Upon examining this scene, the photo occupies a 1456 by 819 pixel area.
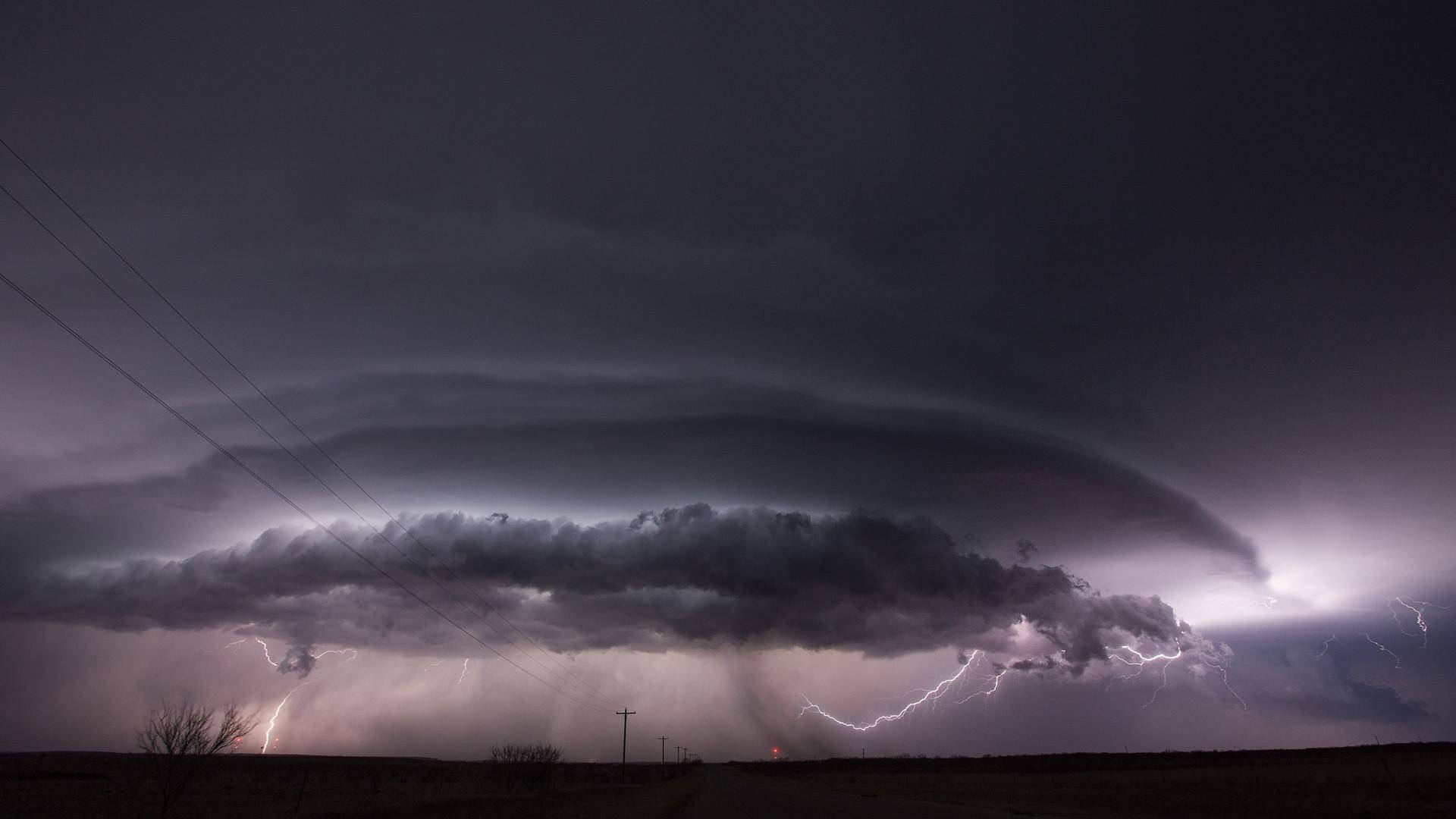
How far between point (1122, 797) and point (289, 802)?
63977 millimetres

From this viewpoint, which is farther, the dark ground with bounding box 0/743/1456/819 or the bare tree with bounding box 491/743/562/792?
the bare tree with bounding box 491/743/562/792

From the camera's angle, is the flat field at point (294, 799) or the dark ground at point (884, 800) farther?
the flat field at point (294, 799)

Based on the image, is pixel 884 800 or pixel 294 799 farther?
pixel 294 799

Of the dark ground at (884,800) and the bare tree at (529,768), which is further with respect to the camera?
the bare tree at (529,768)

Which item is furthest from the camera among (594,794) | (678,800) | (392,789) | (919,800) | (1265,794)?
(392,789)

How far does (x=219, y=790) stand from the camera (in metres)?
67.8

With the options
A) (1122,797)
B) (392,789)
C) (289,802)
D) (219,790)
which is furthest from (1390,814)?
(219,790)

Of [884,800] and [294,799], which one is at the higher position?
[884,800]

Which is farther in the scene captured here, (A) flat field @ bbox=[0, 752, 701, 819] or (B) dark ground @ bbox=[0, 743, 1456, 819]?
(A) flat field @ bbox=[0, 752, 701, 819]

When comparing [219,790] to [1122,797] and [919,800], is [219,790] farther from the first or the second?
[1122,797]

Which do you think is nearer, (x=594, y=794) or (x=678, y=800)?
(x=678, y=800)

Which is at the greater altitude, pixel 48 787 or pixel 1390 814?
pixel 1390 814

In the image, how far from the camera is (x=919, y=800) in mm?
48500

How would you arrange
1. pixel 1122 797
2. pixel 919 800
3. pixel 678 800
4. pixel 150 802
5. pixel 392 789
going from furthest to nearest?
pixel 392 789
pixel 678 800
pixel 150 802
pixel 919 800
pixel 1122 797
